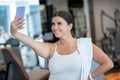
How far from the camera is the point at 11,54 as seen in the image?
2299 mm

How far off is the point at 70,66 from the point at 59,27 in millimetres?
253

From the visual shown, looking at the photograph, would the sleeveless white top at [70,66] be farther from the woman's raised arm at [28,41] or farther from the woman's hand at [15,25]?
the woman's hand at [15,25]

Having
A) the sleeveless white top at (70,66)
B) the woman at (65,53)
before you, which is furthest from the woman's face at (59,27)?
the sleeveless white top at (70,66)

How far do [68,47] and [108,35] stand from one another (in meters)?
6.22

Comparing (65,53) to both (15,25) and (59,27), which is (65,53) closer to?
(59,27)

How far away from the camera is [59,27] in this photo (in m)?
1.78

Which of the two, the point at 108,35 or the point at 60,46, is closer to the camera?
the point at 60,46

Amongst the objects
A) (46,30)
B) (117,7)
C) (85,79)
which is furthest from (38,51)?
(117,7)

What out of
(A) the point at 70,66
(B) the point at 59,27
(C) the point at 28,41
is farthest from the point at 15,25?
(A) the point at 70,66

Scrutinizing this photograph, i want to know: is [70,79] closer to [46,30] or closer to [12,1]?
[12,1]

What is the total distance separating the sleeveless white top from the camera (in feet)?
5.79

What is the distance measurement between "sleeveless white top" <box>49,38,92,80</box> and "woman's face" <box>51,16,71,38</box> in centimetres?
12

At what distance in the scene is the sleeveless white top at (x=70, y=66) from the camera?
1.76 m

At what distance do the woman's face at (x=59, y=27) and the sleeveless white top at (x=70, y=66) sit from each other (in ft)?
Answer: 0.39
